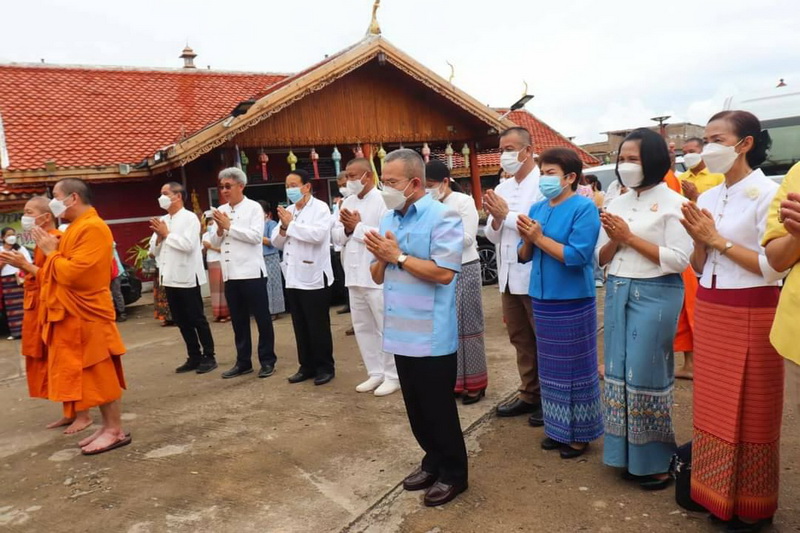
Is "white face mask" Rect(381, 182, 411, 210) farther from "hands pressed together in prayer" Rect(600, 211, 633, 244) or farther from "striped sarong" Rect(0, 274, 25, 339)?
"striped sarong" Rect(0, 274, 25, 339)

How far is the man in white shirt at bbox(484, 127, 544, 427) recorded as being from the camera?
13.0 ft

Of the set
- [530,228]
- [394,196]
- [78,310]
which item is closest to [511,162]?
[530,228]

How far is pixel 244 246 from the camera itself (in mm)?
5613

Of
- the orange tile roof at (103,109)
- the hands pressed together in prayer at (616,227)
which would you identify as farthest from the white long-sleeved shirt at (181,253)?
the orange tile roof at (103,109)

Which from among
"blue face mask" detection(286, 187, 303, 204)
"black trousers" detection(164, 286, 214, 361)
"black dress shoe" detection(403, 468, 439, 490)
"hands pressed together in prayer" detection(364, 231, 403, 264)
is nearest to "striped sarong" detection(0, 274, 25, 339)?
"black trousers" detection(164, 286, 214, 361)

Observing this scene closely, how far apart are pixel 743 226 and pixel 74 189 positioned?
391cm

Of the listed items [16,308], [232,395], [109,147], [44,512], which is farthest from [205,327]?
[109,147]

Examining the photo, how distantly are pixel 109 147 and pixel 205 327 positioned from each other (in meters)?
6.66

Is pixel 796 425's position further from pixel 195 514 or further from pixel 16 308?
pixel 16 308

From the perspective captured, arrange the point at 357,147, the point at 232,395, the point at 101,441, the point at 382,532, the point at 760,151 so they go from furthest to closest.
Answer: the point at 357,147 < the point at 232,395 < the point at 101,441 < the point at 382,532 < the point at 760,151

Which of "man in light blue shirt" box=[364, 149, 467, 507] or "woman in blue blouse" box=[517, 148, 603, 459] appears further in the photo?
"woman in blue blouse" box=[517, 148, 603, 459]

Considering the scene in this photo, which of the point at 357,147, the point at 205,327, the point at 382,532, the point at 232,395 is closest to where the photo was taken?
the point at 382,532

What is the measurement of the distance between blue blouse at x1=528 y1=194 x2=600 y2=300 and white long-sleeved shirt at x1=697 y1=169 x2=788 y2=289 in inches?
27.1

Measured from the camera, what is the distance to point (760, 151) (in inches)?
106
